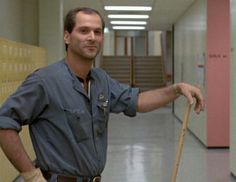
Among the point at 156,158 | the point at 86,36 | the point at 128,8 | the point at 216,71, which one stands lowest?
the point at 156,158

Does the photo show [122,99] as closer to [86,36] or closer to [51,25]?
[86,36]

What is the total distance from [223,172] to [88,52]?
4378 mm

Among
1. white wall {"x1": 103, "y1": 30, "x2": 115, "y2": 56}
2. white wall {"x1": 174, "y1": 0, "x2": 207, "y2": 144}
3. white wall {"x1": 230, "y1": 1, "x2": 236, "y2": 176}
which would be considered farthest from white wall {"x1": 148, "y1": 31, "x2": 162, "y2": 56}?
white wall {"x1": 230, "y1": 1, "x2": 236, "y2": 176}

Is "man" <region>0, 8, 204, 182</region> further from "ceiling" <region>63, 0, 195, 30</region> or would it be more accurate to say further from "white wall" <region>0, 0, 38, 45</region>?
"ceiling" <region>63, 0, 195, 30</region>

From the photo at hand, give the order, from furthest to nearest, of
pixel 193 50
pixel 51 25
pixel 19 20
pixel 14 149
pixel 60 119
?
pixel 193 50, pixel 51 25, pixel 19 20, pixel 60 119, pixel 14 149

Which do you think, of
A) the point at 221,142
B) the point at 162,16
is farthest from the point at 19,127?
the point at 162,16

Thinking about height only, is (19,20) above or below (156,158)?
above

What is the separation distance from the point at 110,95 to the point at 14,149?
1.82 ft

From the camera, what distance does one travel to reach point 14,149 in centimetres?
164

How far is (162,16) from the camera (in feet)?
37.0

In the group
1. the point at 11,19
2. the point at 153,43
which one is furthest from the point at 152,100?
the point at 153,43

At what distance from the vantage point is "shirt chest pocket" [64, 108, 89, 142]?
1769 millimetres

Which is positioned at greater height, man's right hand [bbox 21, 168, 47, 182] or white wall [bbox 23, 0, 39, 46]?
white wall [bbox 23, 0, 39, 46]

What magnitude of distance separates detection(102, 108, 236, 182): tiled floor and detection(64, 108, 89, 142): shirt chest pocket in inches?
138
